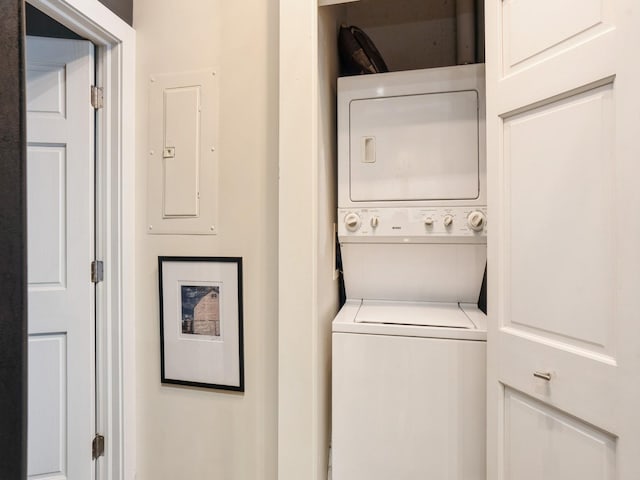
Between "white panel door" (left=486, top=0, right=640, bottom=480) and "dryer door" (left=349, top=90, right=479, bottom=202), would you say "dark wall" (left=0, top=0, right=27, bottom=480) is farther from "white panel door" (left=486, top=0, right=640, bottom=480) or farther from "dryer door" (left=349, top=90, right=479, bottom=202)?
"white panel door" (left=486, top=0, right=640, bottom=480)

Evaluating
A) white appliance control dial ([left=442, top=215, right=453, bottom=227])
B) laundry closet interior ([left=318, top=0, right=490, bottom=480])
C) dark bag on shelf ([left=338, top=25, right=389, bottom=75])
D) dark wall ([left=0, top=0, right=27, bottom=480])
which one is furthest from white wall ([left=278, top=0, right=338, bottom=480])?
dark wall ([left=0, top=0, right=27, bottom=480])

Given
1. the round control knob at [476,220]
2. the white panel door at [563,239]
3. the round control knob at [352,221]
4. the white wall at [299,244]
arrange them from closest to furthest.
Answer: the white panel door at [563,239] → the white wall at [299,244] → the round control knob at [476,220] → the round control knob at [352,221]

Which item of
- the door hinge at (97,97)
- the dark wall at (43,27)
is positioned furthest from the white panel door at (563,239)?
the dark wall at (43,27)

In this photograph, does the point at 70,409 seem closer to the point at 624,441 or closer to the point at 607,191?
the point at 624,441

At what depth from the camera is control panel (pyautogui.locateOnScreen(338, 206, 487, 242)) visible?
1.37 m

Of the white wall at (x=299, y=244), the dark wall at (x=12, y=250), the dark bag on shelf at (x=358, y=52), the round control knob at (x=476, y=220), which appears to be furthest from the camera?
the dark bag on shelf at (x=358, y=52)

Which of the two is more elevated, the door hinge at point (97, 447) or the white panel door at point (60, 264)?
the white panel door at point (60, 264)

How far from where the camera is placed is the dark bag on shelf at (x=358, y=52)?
5.12 feet

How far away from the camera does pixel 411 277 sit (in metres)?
1.54

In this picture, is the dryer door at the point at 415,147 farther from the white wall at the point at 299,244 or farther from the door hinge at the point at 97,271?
the door hinge at the point at 97,271

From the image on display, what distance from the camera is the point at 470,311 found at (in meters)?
1.46

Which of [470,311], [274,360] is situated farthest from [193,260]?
[470,311]

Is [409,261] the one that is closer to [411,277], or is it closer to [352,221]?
[411,277]

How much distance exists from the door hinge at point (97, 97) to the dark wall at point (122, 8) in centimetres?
34
